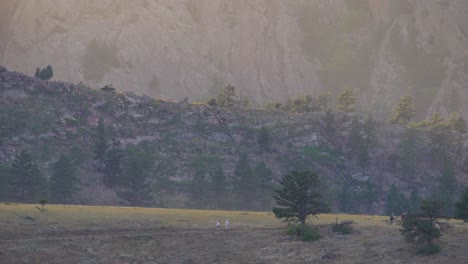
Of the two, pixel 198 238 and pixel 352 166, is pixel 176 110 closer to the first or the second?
pixel 352 166

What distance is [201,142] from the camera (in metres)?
159

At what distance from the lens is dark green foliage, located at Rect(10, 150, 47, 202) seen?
120438mm

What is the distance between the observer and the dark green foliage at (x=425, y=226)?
72375 millimetres

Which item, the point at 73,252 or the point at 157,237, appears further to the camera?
the point at 157,237

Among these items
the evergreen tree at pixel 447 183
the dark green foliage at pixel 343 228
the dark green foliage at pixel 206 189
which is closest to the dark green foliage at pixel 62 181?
the dark green foliage at pixel 206 189

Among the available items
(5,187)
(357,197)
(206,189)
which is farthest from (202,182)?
(5,187)

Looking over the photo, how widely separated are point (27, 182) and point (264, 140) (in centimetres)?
5469

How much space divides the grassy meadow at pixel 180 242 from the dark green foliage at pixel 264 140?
6580cm

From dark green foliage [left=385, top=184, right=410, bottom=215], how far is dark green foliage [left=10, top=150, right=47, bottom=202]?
208 feet

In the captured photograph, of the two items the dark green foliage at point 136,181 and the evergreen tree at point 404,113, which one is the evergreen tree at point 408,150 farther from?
the dark green foliage at point 136,181

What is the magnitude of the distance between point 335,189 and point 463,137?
4888cm

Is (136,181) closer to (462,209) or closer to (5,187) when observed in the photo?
(5,187)

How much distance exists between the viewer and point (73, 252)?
74.2 m

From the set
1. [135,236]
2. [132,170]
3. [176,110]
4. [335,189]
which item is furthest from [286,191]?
[176,110]
